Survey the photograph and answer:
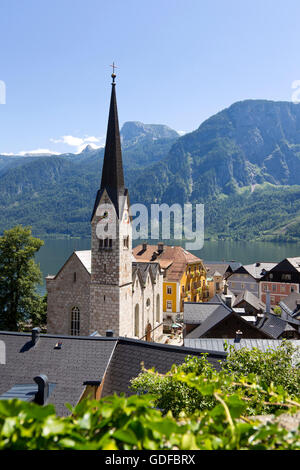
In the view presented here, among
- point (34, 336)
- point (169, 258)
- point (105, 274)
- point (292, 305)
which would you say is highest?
point (105, 274)

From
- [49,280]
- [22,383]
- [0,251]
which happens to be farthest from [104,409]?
[0,251]

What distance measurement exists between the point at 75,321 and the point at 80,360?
16.5 metres

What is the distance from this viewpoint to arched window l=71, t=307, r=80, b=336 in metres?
32.2

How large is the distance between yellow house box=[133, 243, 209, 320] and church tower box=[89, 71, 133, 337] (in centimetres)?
2546

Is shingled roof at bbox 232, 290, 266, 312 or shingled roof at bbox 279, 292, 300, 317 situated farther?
shingled roof at bbox 232, 290, 266, 312

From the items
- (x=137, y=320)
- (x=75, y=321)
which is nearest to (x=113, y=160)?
(x=75, y=321)

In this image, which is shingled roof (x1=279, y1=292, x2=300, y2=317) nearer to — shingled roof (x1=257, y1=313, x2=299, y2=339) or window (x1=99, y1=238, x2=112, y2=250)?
shingled roof (x1=257, y1=313, x2=299, y2=339)

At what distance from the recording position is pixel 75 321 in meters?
32.3

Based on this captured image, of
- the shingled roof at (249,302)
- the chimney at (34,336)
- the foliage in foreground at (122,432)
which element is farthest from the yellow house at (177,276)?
the foliage in foreground at (122,432)

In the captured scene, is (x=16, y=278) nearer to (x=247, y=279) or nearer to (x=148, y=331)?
(x=148, y=331)

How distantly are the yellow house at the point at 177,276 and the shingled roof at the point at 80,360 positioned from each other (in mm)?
38027

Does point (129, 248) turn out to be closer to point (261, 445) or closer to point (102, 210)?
point (102, 210)

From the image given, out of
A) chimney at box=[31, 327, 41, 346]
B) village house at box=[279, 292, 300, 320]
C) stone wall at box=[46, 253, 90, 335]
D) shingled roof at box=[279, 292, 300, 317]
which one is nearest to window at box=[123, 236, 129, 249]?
stone wall at box=[46, 253, 90, 335]
